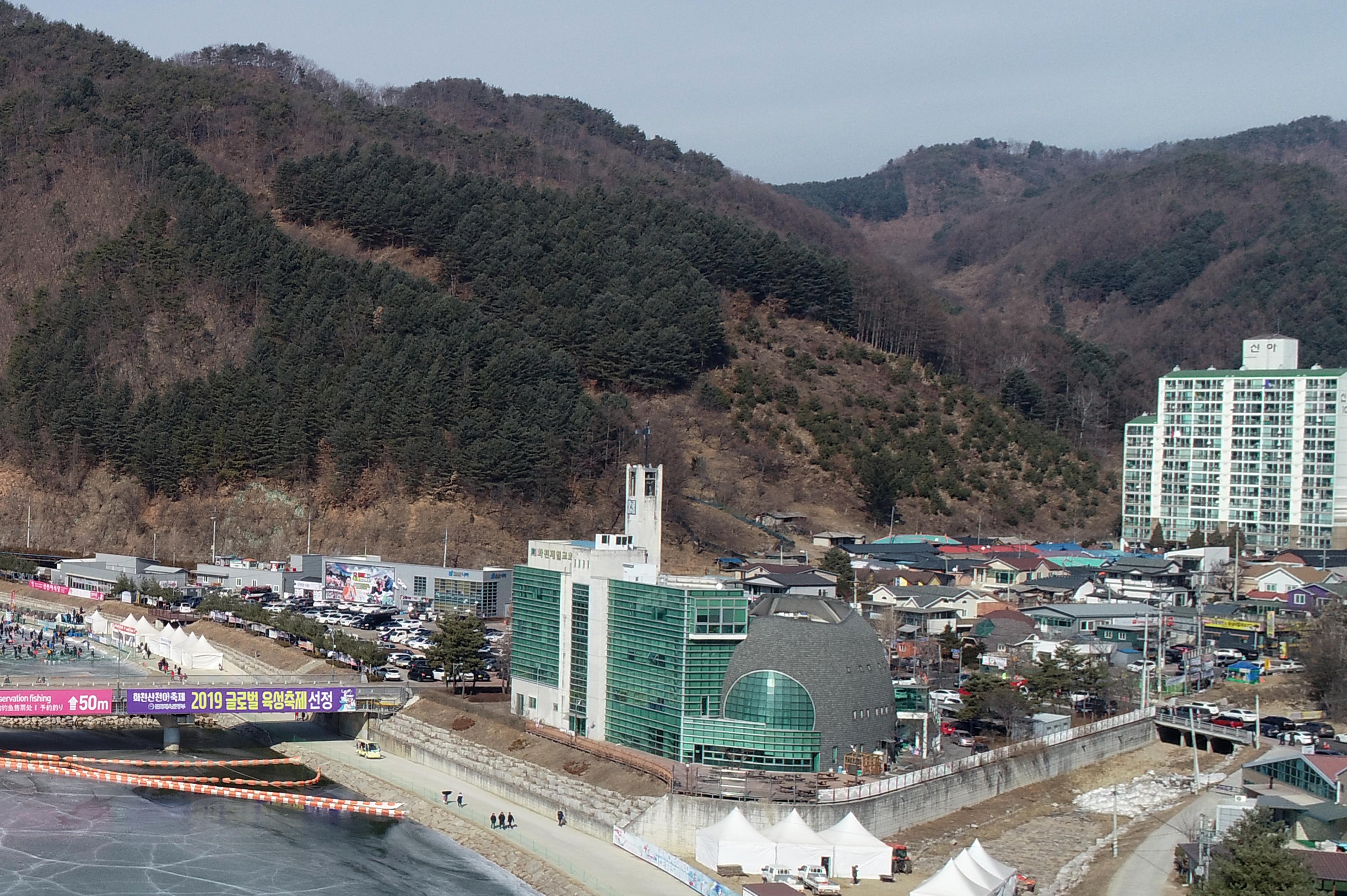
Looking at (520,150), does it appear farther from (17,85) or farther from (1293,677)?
(1293,677)

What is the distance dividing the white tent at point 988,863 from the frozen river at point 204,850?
9377 mm

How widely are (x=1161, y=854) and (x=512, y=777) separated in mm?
15631

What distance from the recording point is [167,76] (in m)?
121

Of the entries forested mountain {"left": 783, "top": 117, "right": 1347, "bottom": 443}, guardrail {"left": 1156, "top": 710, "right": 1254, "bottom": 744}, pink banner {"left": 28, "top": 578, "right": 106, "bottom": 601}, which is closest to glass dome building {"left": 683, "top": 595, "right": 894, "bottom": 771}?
guardrail {"left": 1156, "top": 710, "right": 1254, "bottom": 744}

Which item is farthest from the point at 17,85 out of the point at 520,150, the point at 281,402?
the point at 281,402

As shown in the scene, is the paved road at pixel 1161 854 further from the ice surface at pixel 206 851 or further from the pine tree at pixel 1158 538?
the pine tree at pixel 1158 538

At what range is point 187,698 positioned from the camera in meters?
44.3

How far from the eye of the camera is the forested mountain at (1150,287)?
107m

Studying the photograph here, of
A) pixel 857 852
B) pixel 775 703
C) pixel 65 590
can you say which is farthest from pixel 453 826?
pixel 65 590

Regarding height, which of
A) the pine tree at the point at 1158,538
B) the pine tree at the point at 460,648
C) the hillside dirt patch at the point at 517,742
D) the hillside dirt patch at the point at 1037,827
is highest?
the pine tree at the point at 1158,538

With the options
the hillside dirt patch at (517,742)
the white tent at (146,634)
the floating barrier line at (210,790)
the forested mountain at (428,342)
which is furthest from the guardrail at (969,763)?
the white tent at (146,634)

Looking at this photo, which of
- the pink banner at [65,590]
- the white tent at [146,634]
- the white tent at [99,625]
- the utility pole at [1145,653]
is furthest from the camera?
the pink banner at [65,590]

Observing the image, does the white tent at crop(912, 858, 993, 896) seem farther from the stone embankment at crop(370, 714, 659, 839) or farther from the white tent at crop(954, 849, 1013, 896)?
the stone embankment at crop(370, 714, 659, 839)

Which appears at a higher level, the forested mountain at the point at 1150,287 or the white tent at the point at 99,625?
the forested mountain at the point at 1150,287
